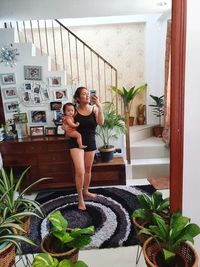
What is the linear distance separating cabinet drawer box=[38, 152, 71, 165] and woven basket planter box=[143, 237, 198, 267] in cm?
181

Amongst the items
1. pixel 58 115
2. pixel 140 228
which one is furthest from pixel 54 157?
pixel 140 228

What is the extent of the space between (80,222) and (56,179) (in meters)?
0.92

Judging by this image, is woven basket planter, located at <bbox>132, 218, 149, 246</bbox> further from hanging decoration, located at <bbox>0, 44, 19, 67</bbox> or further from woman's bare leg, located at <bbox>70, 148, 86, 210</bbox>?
hanging decoration, located at <bbox>0, 44, 19, 67</bbox>

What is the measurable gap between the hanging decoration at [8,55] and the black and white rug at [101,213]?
170 centimetres

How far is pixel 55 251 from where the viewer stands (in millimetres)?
1279

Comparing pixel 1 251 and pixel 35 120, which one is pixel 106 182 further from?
pixel 1 251

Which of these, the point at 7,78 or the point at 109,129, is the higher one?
the point at 7,78

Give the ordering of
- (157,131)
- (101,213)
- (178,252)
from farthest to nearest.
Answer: (157,131), (101,213), (178,252)

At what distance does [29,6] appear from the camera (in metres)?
2.64

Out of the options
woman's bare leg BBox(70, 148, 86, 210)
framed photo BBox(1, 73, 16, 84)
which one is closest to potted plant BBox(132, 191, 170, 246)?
woman's bare leg BBox(70, 148, 86, 210)

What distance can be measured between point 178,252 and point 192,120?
655 millimetres

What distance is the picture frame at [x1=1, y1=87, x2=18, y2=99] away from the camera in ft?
10.00

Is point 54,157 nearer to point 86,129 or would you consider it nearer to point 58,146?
point 58,146

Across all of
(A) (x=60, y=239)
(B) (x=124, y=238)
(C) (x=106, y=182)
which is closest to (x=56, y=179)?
(C) (x=106, y=182)
